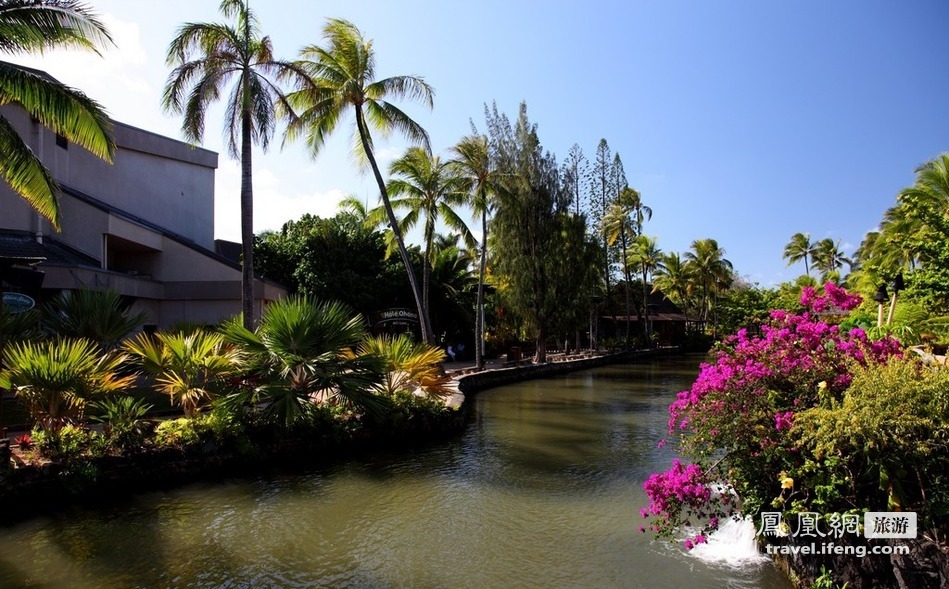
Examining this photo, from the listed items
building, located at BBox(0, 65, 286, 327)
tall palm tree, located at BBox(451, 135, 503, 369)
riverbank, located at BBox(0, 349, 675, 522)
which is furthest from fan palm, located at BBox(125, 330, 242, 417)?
tall palm tree, located at BBox(451, 135, 503, 369)

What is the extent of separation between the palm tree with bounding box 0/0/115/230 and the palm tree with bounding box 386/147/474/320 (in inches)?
557

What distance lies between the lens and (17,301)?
14352mm

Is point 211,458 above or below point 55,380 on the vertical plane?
below

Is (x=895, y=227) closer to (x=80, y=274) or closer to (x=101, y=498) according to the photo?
(x=101, y=498)

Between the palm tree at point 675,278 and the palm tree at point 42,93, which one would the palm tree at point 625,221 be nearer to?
the palm tree at point 675,278

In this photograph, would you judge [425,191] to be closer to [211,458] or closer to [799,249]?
[211,458]

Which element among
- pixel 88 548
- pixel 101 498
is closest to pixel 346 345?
pixel 101 498

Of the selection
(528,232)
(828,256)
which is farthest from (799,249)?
(528,232)

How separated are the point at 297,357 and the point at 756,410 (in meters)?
8.03

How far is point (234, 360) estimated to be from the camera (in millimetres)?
10953

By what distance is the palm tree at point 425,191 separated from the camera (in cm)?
2378

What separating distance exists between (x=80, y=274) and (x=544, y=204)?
22643 millimetres

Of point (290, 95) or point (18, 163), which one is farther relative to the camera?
point (290, 95)

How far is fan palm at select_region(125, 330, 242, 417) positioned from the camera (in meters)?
10.5
